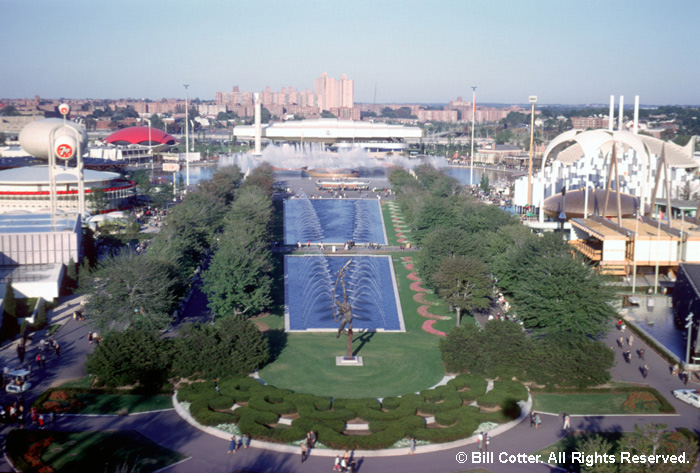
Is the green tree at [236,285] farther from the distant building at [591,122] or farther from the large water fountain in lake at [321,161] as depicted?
the distant building at [591,122]

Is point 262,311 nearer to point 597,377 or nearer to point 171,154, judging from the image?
point 597,377

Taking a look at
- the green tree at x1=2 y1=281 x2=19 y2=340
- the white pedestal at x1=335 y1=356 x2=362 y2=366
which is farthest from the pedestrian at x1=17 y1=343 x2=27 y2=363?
the white pedestal at x1=335 y1=356 x2=362 y2=366

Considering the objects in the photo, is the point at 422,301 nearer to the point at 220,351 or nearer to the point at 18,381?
the point at 220,351

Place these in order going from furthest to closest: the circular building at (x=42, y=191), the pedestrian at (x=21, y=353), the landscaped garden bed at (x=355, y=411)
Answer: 1. the circular building at (x=42, y=191)
2. the pedestrian at (x=21, y=353)
3. the landscaped garden bed at (x=355, y=411)

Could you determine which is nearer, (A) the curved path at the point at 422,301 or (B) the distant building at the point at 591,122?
(A) the curved path at the point at 422,301

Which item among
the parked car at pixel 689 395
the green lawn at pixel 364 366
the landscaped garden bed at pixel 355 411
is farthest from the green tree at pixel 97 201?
the parked car at pixel 689 395

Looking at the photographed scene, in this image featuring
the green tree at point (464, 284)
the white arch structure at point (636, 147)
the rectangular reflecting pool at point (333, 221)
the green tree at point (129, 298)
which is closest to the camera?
the green tree at point (129, 298)
